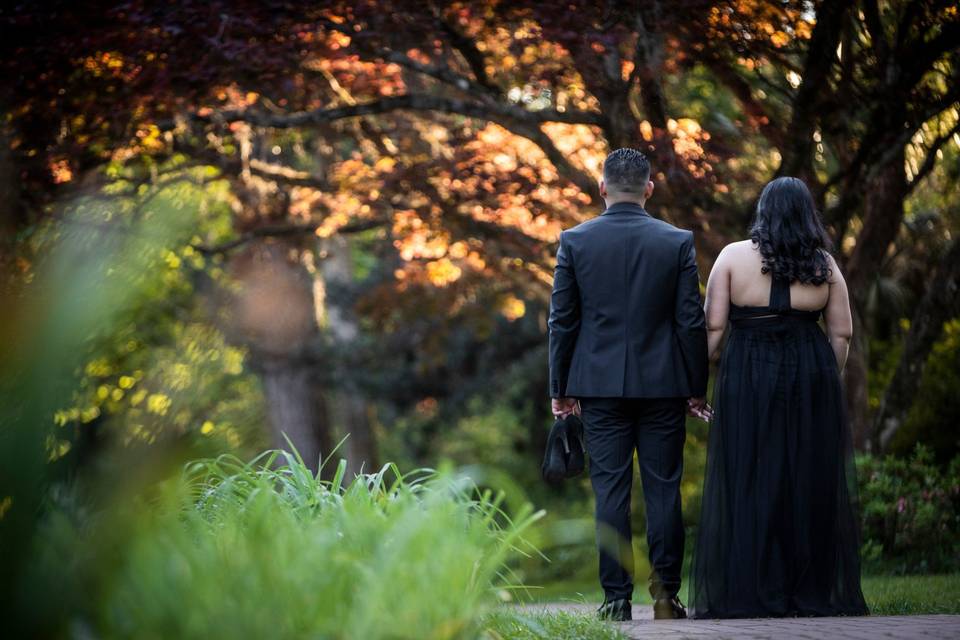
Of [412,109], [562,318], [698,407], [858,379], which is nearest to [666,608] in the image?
[698,407]

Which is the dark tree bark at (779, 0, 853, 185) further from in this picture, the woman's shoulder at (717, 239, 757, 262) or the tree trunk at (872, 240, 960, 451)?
the woman's shoulder at (717, 239, 757, 262)

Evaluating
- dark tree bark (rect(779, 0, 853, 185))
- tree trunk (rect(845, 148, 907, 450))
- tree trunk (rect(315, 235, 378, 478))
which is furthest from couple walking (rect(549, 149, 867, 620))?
tree trunk (rect(315, 235, 378, 478))

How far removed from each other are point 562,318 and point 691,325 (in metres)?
0.58

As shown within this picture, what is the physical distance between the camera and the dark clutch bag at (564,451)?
554 centimetres

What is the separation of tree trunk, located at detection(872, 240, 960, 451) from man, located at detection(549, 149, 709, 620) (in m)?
4.81

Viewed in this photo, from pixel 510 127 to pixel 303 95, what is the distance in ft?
6.71

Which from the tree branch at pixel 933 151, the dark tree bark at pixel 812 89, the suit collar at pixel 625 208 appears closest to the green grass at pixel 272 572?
the suit collar at pixel 625 208

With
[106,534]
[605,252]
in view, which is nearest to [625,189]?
[605,252]

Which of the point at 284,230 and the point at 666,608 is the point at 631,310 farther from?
the point at 284,230

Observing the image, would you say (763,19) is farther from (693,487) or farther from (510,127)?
(693,487)

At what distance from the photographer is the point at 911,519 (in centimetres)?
876

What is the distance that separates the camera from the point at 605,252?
5410mm

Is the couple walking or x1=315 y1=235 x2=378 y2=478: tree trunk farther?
x1=315 y1=235 x2=378 y2=478: tree trunk

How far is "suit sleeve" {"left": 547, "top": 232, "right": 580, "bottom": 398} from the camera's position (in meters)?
5.48
